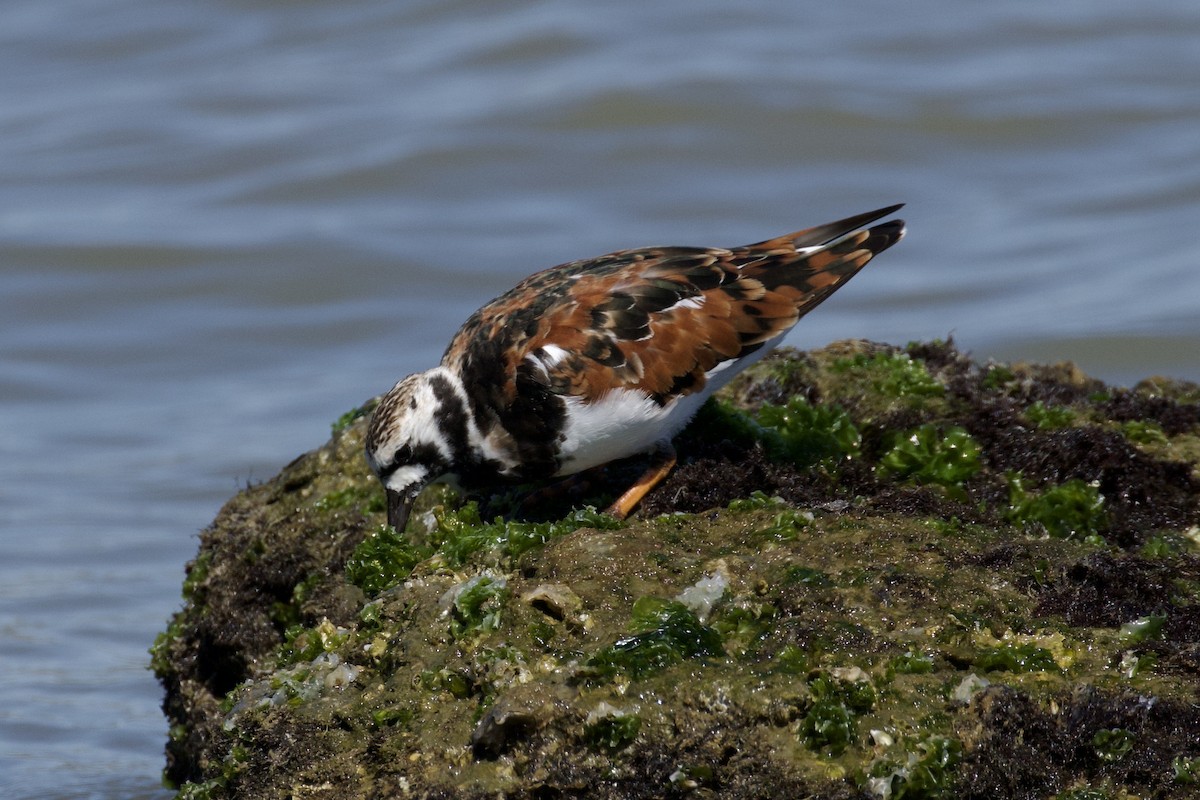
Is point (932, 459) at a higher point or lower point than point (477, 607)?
lower

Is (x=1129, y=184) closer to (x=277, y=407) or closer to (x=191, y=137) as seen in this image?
(x=277, y=407)

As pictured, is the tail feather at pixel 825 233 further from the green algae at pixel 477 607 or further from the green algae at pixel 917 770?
the green algae at pixel 917 770

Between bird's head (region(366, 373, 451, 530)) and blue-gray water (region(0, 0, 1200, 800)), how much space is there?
10.6 feet

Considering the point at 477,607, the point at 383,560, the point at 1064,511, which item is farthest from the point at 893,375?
the point at 477,607

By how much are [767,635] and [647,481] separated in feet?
4.71

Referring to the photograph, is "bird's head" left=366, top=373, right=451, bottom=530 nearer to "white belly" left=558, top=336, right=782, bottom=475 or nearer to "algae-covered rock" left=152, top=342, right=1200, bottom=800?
"algae-covered rock" left=152, top=342, right=1200, bottom=800

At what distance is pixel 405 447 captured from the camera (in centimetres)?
531

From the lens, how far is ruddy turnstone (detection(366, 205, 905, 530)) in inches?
209

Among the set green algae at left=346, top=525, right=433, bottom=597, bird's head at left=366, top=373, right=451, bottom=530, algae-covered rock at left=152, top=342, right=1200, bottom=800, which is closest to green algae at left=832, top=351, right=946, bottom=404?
algae-covered rock at left=152, top=342, right=1200, bottom=800

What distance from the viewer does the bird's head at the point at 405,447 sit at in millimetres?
5320

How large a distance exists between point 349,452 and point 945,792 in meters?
3.26

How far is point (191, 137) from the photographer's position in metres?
16.0

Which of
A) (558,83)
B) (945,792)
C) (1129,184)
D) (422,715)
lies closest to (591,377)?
(422,715)

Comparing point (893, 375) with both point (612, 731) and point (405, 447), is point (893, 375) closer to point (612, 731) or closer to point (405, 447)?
point (405, 447)
